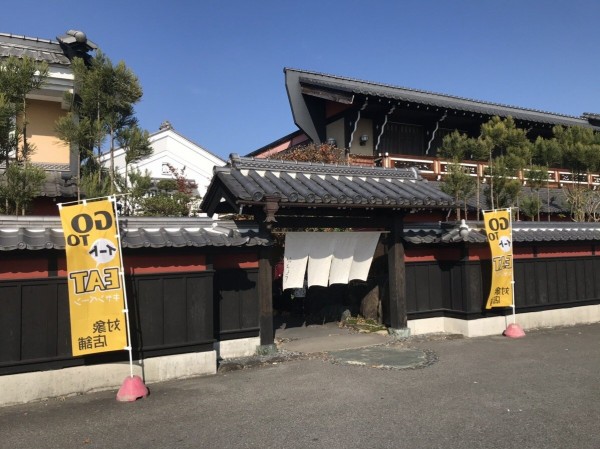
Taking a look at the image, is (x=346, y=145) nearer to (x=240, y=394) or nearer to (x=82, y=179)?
(x=82, y=179)

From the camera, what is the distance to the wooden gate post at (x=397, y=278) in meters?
10.8

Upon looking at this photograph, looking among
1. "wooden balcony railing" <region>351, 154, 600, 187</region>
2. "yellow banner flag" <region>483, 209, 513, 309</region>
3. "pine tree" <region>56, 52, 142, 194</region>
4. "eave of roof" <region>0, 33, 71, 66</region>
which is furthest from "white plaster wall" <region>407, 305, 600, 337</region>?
"eave of roof" <region>0, 33, 71, 66</region>

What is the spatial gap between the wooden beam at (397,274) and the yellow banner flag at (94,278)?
6300mm

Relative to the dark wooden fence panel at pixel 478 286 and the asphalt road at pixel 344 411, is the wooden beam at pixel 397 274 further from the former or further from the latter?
the asphalt road at pixel 344 411

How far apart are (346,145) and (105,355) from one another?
483 inches

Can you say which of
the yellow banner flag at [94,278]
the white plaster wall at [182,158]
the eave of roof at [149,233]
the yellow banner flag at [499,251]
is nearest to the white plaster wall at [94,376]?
the yellow banner flag at [94,278]

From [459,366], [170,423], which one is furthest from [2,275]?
[459,366]

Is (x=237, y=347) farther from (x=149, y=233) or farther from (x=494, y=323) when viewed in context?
(x=494, y=323)

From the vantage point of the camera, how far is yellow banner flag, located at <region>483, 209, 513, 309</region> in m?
10.9

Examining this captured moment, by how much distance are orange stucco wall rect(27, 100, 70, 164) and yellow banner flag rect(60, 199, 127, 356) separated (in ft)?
20.9

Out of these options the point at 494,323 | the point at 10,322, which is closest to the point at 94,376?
the point at 10,322

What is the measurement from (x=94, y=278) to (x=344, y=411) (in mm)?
4306

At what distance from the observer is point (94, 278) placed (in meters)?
7.03

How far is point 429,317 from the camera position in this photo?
11539mm
